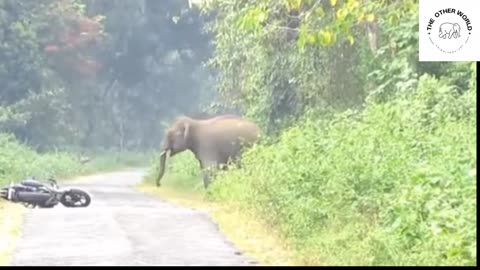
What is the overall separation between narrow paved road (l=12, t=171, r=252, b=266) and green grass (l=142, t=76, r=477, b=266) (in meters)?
0.71

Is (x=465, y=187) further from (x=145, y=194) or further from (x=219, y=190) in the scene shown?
(x=145, y=194)

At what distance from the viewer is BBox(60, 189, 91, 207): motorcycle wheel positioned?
18380mm

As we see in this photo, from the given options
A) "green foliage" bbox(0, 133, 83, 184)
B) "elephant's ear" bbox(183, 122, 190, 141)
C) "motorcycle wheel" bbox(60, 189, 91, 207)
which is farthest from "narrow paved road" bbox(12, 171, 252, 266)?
"green foliage" bbox(0, 133, 83, 184)

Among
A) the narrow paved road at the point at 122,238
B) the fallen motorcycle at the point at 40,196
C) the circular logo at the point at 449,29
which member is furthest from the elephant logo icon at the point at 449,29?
the fallen motorcycle at the point at 40,196

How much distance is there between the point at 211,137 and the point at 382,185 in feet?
46.0

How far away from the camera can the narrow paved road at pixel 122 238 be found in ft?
36.0

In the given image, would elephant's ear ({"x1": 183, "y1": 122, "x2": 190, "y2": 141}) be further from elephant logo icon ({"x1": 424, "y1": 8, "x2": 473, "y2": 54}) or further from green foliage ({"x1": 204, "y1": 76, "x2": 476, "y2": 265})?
elephant logo icon ({"x1": 424, "y1": 8, "x2": 473, "y2": 54})

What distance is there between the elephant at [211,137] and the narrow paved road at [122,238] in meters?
5.94

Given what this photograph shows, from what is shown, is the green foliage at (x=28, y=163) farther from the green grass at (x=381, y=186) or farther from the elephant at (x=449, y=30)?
the elephant at (x=449, y=30)

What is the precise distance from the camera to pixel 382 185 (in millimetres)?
10852

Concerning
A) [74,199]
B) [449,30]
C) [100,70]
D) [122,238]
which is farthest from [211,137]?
[100,70]


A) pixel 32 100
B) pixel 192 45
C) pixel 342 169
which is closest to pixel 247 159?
pixel 342 169

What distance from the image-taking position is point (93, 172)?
1583 inches

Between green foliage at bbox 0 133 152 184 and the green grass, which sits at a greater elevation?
the green grass
